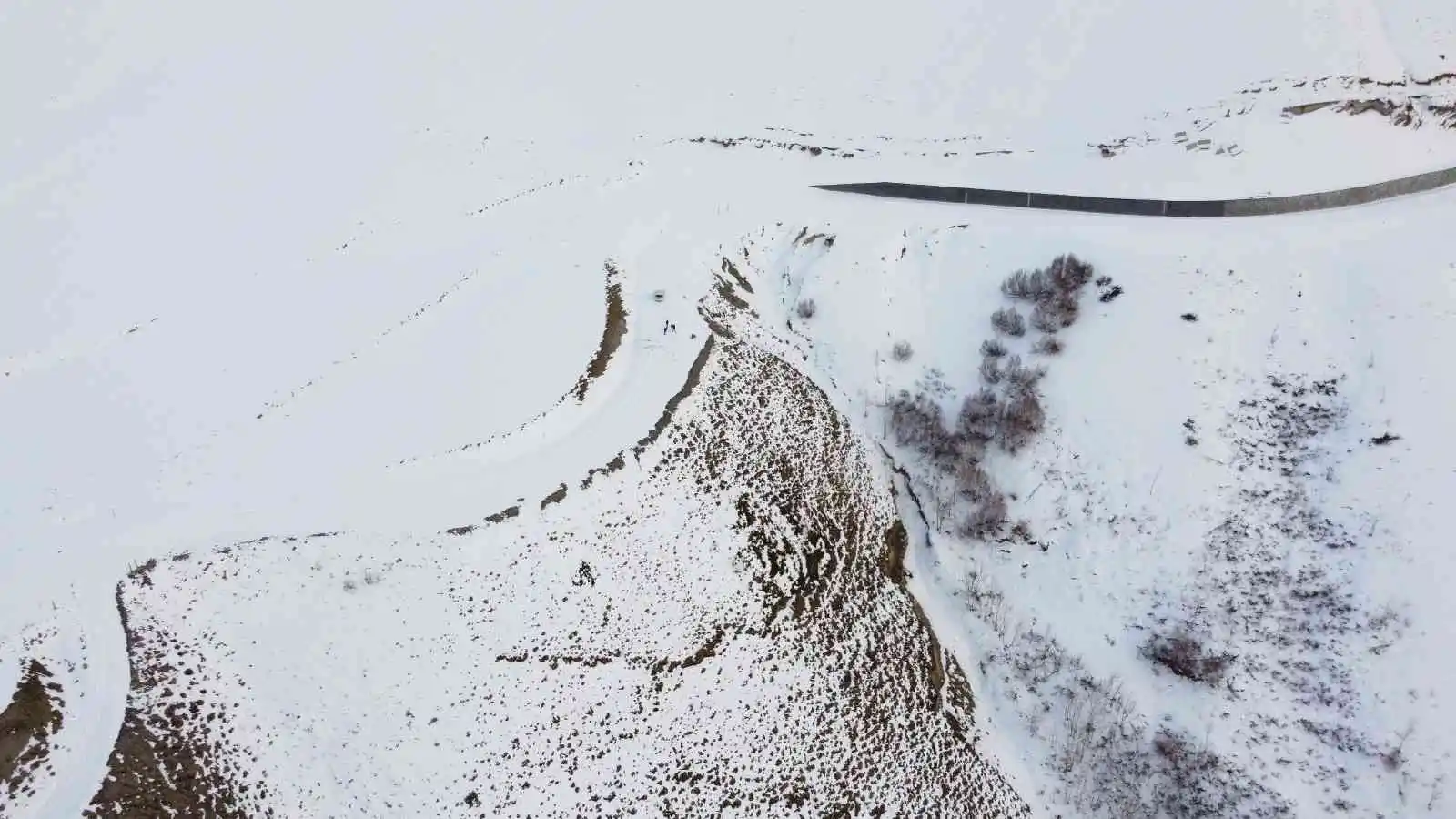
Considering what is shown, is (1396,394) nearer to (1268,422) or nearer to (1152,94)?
(1268,422)

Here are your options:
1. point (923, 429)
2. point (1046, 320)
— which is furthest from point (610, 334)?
point (1046, 320)

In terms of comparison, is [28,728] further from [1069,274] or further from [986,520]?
[1069,274]

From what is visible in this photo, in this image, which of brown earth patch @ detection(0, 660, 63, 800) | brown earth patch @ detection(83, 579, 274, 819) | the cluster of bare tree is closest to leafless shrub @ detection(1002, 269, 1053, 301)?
the cluster of bare tree

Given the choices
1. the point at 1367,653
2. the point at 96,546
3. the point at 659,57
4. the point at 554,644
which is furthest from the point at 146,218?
the point at 1367,653

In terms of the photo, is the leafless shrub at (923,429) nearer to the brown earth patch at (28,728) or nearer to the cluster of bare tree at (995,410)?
the cluster of bare tree at (995,410)

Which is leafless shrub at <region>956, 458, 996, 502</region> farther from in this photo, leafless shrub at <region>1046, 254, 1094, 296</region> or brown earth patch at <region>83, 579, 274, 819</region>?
brown earth patch at <region>83, 579, 274, 819</region>
